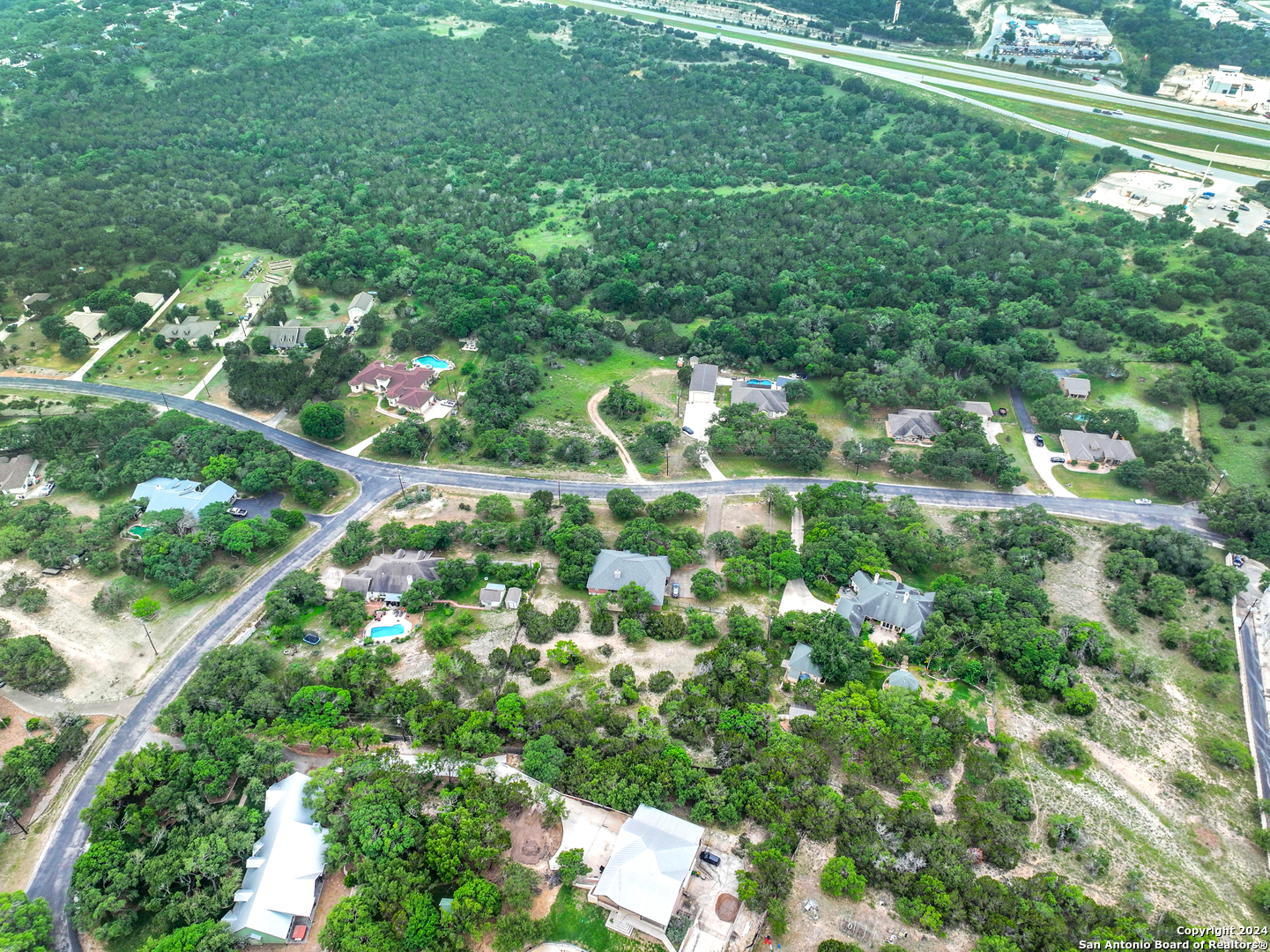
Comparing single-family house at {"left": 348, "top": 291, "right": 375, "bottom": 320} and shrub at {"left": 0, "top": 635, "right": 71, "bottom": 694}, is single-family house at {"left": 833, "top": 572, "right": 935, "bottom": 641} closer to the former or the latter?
shrub at {"left": 0, "top": 635, "right": 71, "bottom": 694}

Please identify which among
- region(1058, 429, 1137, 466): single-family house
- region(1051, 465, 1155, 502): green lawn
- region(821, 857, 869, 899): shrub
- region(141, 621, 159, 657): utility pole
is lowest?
region(141, 621, 159, 657): utility pole

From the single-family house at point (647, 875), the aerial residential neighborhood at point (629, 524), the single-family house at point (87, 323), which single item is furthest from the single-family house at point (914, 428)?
the single-family house at point (87, 323)

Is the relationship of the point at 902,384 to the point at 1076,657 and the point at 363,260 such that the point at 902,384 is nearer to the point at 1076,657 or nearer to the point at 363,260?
the point at 1076,657

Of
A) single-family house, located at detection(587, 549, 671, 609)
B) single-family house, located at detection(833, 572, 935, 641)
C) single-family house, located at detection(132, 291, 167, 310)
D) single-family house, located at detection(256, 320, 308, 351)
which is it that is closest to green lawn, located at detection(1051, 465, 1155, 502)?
single-family house, located at detection(833, 572, 935, 641)

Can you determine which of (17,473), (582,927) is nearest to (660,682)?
(582,927)

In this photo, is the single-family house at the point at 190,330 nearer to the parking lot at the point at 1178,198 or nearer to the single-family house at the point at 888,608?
the single-family house at the point at 888,608
